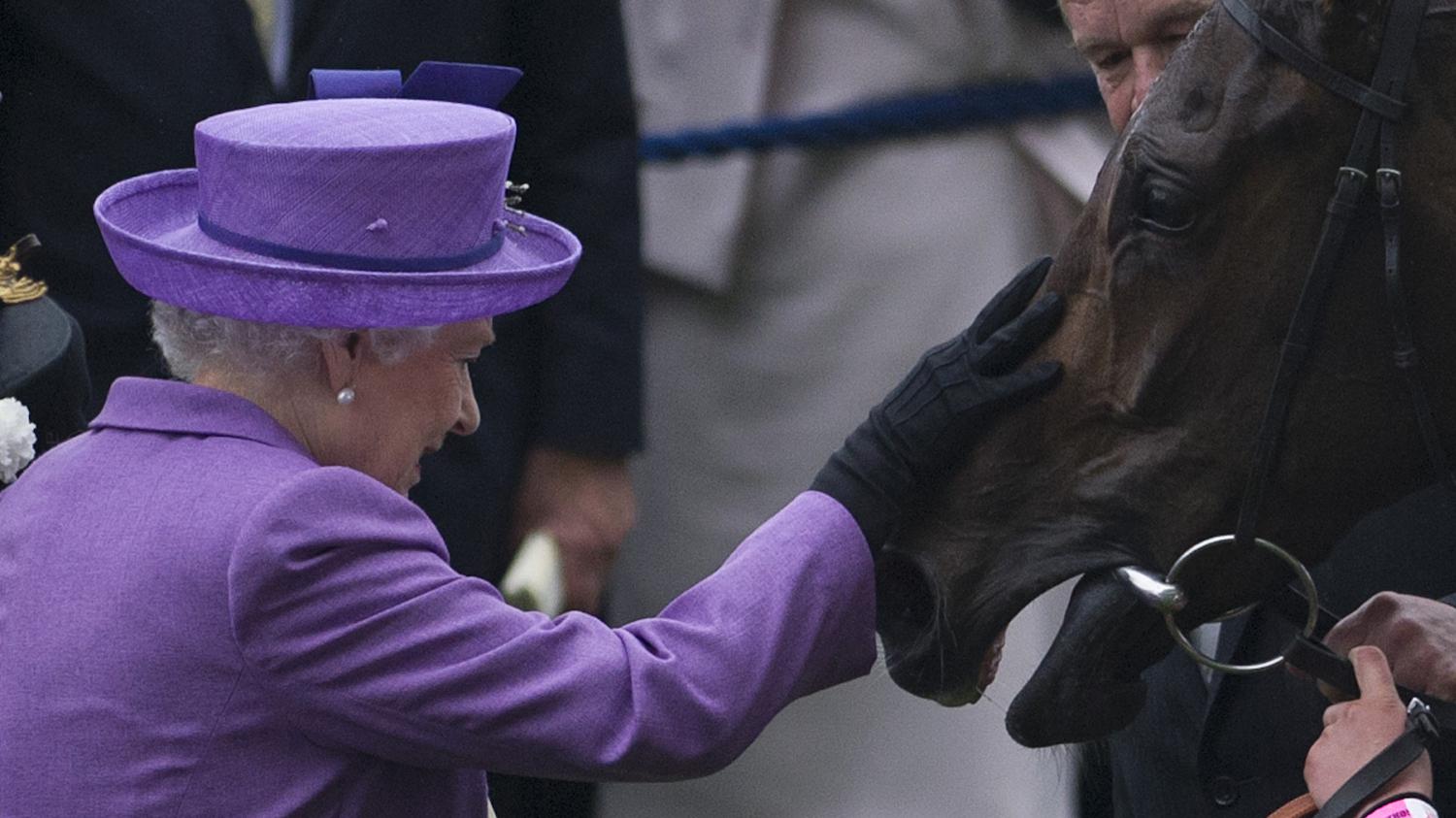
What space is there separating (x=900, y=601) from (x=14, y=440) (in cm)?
110

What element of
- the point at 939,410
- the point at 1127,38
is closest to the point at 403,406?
the point at 939,410

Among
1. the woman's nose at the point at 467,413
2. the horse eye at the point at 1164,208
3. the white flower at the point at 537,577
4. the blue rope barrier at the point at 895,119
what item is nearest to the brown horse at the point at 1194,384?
the horse eye at the point at 1164,208

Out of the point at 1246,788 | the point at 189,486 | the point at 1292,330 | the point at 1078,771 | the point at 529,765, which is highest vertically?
the point at 1292,330

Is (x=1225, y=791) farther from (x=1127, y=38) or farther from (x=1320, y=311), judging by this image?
(x=1127, y=38)

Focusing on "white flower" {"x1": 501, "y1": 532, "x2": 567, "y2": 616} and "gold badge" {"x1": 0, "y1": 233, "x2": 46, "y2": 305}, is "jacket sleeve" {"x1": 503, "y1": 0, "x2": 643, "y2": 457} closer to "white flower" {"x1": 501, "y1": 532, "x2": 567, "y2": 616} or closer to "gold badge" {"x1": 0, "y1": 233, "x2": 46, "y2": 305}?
"white flower" {"x1": 501, "y1": 532, "x2": 567, "y2": 616}

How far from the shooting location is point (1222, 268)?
2.35 metres

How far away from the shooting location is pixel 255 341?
2391 mm

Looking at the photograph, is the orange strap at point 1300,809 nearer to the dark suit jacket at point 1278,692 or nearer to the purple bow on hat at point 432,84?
the dark suit jacket at point 1278,692

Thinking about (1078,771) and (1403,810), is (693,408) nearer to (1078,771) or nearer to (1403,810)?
(1078,771)

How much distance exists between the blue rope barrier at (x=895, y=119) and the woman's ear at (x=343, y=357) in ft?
5.59

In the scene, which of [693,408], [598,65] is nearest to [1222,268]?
[598,65]

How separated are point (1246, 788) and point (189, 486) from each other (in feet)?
3.68

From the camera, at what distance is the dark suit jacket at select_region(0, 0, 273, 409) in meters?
3.61

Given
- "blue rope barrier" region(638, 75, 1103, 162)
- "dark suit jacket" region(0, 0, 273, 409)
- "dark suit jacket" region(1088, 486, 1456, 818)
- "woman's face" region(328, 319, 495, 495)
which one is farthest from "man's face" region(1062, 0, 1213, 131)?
"dark suit jacket" region(0, 0, 273, 409)
